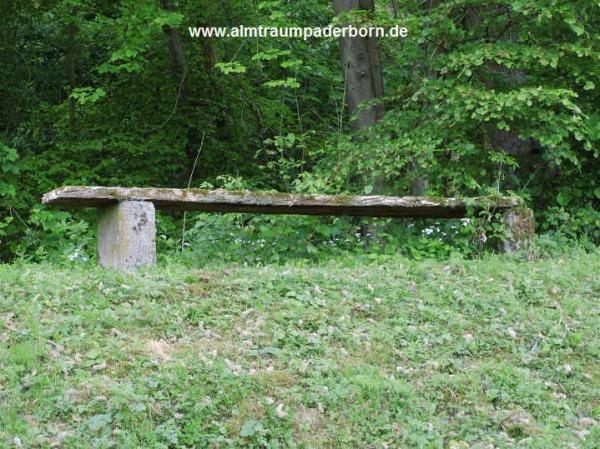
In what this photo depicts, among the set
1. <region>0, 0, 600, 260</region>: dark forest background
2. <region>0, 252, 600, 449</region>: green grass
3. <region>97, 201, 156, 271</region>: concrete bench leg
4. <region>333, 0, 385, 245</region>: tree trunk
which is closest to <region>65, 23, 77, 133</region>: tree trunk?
<region>0, 0, 600, 260</region>: dark forest background

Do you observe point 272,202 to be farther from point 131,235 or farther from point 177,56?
point 177,56

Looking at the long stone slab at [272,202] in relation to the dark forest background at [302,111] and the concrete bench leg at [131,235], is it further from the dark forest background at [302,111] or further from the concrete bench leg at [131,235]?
the dark forest background at [302,111]

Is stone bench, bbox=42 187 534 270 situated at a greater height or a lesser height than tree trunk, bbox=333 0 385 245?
lesser

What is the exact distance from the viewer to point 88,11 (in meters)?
12.6

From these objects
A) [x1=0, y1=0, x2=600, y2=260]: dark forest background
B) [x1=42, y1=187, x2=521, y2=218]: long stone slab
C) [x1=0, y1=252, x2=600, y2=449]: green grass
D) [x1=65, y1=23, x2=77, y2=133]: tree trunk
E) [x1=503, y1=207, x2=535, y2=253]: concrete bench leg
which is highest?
[x1=65, y1=23, x2=77, y2=133]: tree trunk

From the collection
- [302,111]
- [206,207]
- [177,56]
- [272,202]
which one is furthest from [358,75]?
[206,207]

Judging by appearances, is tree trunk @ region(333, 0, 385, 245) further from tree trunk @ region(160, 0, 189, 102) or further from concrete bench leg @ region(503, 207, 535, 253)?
concrete bench leg @ region(503, 207, 535, 253)

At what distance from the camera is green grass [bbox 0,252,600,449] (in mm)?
4316

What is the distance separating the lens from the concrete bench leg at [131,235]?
6863 mm

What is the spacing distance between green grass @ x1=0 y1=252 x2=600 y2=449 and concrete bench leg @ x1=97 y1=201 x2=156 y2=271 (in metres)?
0.54

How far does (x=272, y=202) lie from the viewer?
7398mm

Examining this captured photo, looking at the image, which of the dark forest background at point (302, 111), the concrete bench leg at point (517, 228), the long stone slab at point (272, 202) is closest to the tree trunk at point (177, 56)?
the dark forest background at point (302, 111)

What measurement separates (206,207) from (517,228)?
3.13 meters

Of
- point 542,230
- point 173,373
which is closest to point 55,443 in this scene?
point 173,373
